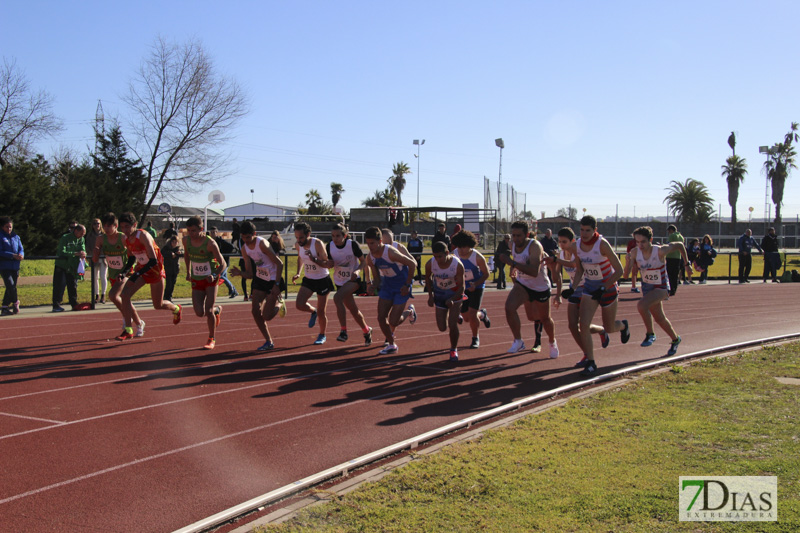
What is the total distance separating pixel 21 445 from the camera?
6.06 metres

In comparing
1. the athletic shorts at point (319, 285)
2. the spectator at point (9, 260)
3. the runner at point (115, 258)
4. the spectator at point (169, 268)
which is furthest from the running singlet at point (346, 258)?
the spectator at point (9, 260)

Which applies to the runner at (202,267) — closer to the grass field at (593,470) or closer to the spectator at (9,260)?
the grass field at (593,470)

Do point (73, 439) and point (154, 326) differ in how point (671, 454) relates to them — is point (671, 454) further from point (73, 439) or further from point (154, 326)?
point (154, 326)

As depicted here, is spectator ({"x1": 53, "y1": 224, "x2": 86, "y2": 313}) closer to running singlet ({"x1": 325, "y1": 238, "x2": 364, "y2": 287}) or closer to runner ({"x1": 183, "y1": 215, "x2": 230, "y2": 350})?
runner ({"x1": 183, "y1": 215, "x2": 230, "y2": 350})

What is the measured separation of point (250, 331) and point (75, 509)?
8639 mm

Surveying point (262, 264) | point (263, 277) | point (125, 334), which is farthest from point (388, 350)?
point (125, 334)

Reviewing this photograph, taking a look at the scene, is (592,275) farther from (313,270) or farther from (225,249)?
(225,249)

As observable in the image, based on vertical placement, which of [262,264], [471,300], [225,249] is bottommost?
[471,300]

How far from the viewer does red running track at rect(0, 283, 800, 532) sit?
4.95m

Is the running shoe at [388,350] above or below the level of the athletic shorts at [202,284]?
below

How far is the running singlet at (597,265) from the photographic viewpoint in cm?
909

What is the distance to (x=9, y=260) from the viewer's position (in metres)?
14.9

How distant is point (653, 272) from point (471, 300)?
9.61ft

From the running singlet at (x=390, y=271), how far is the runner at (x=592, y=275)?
8.50 ft
